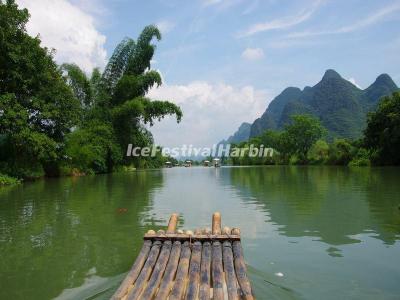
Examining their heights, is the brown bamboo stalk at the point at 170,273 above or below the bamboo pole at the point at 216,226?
below

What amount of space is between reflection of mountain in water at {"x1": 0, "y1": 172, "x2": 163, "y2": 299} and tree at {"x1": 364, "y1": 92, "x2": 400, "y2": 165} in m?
36.4

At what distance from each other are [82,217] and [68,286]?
5.15m

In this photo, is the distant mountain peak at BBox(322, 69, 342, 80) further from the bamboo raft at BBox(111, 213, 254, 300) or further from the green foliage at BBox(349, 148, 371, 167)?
the bamboo raft at BBox(111, 213, 254, 300)

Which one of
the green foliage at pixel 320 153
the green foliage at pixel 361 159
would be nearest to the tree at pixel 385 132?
the green foliage at pixel 361 159

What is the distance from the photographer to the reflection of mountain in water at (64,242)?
5215 mm

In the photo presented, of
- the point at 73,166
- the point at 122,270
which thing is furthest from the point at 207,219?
the point at 73,166

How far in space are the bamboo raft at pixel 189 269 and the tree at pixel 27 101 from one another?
19448mm

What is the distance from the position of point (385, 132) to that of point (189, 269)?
1691 inches

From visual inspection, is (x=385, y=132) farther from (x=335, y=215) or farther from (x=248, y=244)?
(x=248, y=244)

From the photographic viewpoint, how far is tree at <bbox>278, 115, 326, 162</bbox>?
70.2m

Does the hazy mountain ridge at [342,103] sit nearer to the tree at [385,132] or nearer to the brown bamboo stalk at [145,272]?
the tree at [385,132]

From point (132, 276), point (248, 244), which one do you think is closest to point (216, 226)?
point (248, 244)

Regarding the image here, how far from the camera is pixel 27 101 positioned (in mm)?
23469

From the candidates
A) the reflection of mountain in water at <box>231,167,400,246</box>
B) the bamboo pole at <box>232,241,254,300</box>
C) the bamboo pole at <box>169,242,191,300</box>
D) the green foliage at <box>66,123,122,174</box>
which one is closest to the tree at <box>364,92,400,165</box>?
the green foliage at <box>66,123,122,174</box>
